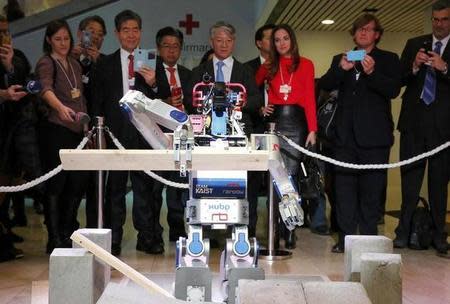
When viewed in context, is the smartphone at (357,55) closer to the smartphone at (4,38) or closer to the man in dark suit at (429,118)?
the man in dark suit at (429,118)

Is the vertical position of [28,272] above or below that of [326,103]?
below

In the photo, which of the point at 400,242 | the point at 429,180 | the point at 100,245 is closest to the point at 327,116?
the point at 429,180

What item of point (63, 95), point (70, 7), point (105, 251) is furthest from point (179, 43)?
point (70, 7)

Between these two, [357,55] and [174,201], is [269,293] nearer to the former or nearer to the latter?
[357,55]

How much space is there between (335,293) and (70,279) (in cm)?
98

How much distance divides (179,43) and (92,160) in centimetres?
330

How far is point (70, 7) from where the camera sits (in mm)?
9828

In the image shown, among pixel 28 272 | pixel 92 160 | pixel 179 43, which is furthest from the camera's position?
pixel 179 43

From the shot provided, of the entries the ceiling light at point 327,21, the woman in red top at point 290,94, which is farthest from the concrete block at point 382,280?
the ceiling light at point 327,21

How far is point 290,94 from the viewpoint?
4914 mm

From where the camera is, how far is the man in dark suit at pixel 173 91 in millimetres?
4873

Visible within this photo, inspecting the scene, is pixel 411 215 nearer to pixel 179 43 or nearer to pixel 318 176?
pixel 318 176

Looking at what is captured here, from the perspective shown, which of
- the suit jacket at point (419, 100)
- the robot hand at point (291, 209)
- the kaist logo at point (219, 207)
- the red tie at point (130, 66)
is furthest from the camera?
the suit jacket at point (419, 100)

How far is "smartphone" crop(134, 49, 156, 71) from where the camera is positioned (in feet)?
13.8
